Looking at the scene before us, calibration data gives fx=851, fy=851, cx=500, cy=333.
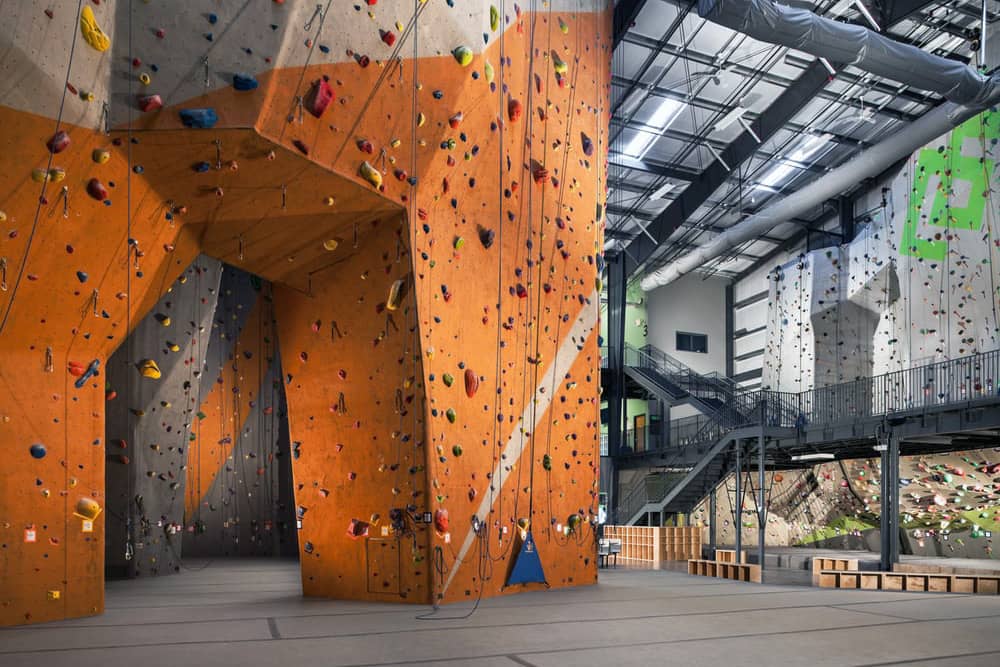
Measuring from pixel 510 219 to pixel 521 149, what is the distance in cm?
78

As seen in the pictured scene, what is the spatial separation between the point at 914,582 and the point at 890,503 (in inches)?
191

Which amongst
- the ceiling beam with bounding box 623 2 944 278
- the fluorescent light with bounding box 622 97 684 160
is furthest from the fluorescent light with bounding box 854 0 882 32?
the fluorescent light with bounding box 622 97 684 160

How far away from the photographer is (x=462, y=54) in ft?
24.3

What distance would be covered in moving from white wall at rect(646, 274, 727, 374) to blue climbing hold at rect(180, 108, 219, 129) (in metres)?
24.1

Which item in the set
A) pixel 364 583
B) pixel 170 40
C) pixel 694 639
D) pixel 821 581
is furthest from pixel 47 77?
pixel 821 581

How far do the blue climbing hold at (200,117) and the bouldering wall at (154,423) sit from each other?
252 inches

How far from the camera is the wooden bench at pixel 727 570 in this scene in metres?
11.4

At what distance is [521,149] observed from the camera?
884 centimetres

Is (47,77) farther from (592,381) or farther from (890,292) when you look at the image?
(890,292)

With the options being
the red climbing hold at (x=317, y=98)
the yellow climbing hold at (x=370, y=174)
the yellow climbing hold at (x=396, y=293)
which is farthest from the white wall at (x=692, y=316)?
the red climbing hold at (x=317, y=98)

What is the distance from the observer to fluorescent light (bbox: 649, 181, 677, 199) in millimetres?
21594

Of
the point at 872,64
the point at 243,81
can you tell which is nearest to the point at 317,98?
the point at 243,81

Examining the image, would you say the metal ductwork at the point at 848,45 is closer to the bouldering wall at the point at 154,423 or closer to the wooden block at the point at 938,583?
the wooden block at the point at 938,583

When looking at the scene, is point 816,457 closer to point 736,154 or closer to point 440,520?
point 736,154
